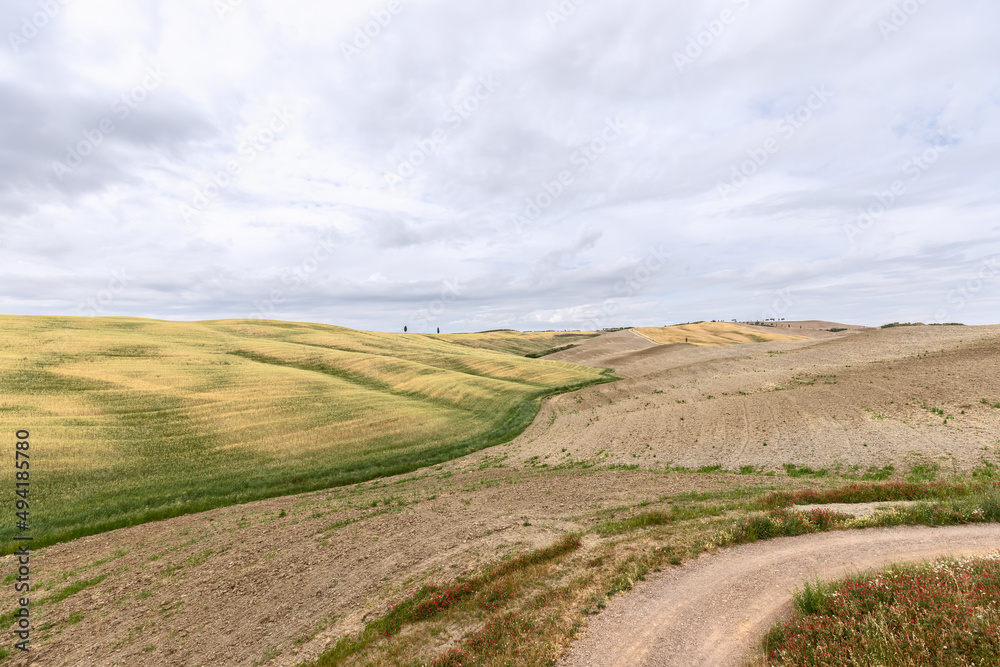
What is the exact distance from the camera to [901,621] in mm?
7930

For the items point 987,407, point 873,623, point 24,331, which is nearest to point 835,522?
point 873,623

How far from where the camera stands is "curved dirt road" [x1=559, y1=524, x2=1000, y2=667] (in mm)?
9523

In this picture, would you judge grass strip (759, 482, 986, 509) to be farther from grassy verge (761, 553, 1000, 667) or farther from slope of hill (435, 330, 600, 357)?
slope of hill (435, 330, 600, 357)

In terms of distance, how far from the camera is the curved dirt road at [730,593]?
9.52 metres

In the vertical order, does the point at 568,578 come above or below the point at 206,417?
above

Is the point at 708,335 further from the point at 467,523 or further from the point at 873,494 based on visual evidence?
the point at 467,523

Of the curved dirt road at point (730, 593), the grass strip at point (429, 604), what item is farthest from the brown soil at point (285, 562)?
the curved dirt road at point (730, 593)

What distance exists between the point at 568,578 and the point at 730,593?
4.89 metres

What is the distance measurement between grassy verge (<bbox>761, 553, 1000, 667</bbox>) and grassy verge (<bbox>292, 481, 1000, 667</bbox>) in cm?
438

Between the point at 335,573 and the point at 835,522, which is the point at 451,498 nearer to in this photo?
the point at 335,573

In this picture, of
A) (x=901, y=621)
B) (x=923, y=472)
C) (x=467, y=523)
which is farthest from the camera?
(x=923, y=472)

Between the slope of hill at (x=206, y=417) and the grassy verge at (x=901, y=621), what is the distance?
2968 centimetres

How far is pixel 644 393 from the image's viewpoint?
189 ft

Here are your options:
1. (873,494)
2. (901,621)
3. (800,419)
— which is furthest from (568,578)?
(800,419)
